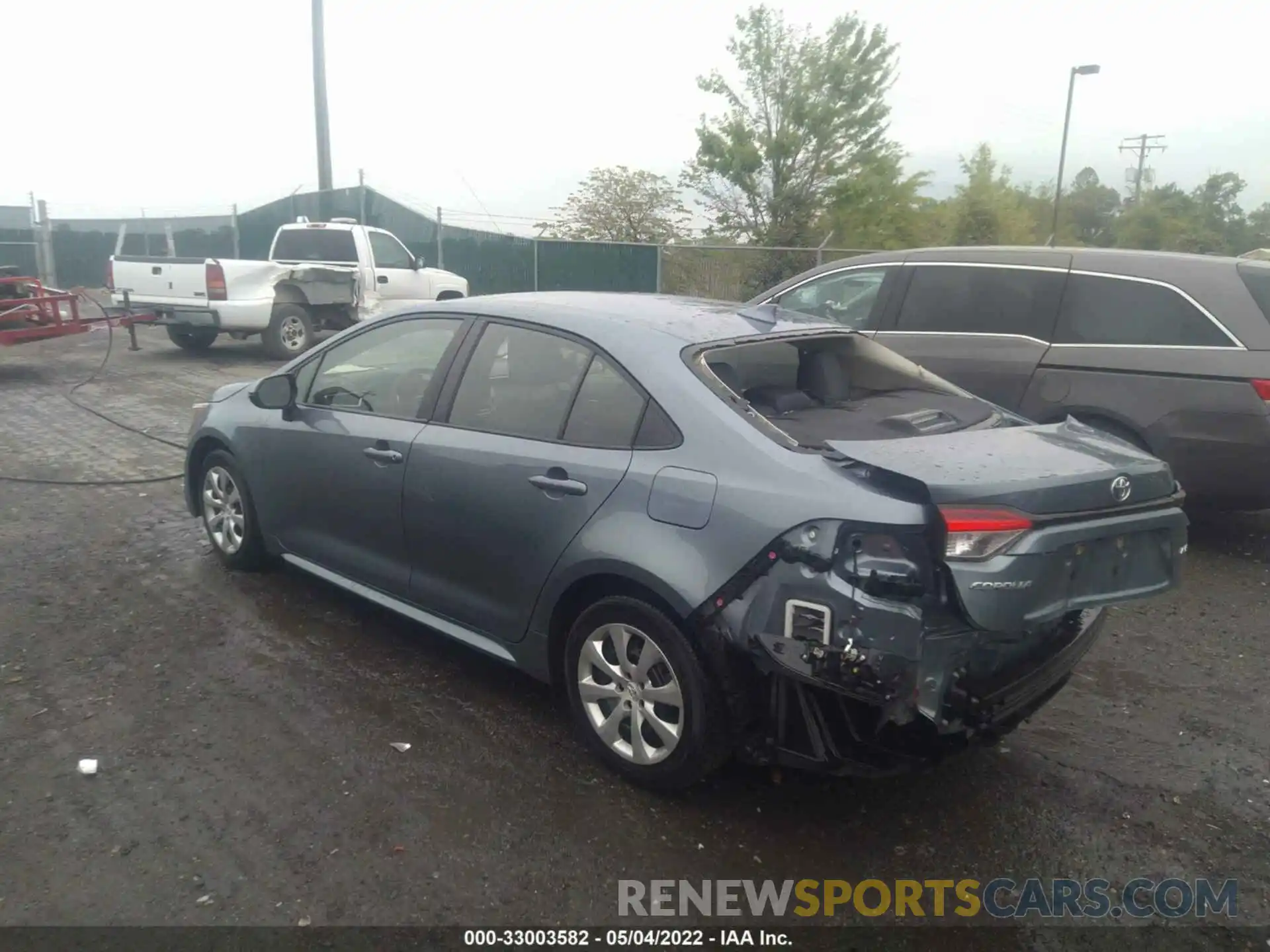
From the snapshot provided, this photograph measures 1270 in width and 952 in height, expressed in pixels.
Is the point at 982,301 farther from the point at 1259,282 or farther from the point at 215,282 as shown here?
the point at 215,282

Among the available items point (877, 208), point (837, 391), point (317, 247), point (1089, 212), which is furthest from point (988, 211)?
point (837, 391)

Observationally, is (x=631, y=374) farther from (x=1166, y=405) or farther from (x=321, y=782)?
(x=1166, y=405)

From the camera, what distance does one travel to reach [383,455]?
427 centimetres

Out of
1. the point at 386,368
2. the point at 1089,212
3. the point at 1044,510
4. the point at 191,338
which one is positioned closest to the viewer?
the point at 1044,510

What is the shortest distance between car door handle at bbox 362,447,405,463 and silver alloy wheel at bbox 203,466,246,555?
129cm

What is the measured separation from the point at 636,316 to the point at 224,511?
284cm

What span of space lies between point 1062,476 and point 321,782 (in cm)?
264

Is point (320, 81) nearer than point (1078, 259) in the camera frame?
No

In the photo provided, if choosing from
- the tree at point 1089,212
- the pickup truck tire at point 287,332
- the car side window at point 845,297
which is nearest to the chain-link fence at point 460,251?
the pickup truck tire at point 287,332

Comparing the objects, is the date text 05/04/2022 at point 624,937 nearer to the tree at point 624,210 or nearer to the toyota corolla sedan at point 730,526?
the toyota corolla sedan at point 730,526

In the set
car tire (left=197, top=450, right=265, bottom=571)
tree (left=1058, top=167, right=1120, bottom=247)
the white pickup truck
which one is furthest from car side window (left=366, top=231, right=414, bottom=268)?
tree (left=1058, top=167, right=1120, bottom=247)

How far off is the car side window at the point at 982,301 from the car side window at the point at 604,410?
409 centimetres

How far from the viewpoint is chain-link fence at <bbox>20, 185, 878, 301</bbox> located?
20.5m

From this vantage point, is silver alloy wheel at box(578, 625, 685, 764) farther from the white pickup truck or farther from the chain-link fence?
the chain-link fence
